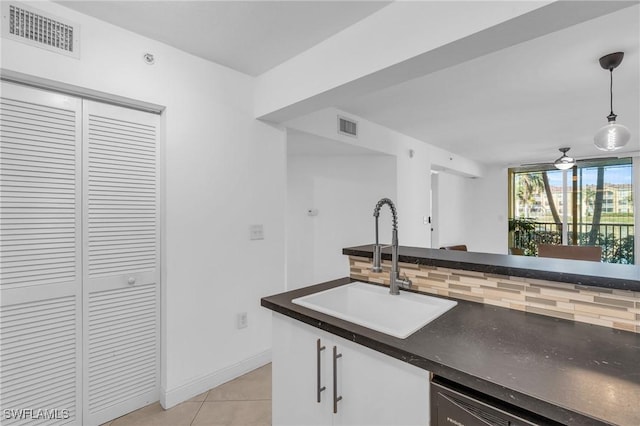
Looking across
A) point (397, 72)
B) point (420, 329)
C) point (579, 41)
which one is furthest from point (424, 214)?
point (420, 329)

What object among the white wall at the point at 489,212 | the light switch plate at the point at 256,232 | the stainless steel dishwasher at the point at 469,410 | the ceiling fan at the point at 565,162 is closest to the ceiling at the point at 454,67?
the ceiling fan at the point at 565,162

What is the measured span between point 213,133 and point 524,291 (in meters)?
2.08

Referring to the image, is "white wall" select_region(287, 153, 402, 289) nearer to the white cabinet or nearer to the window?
the white cabinet

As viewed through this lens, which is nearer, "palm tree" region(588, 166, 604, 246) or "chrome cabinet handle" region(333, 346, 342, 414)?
"chrome cabinet handle" region(333, 346, 342, 414)

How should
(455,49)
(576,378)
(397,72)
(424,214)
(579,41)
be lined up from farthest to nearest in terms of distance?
(424,214) → (579,41) → (397,72) → (455,49) → (576,378)

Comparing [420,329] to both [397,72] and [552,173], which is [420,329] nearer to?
[397,72]

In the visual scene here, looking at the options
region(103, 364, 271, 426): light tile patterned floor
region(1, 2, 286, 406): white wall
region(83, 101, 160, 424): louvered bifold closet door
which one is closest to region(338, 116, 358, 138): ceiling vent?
region(1, 2, 286, 406): white wall

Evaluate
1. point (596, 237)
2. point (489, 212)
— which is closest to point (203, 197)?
point (489, 212)

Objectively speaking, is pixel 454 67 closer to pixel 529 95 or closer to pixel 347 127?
pixel 529 95

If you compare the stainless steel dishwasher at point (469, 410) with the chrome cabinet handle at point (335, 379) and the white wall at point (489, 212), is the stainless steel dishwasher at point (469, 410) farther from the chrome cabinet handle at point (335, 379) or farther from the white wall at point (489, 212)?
the white wall at point (489, 212)

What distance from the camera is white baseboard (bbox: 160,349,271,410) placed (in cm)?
199

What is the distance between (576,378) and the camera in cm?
79

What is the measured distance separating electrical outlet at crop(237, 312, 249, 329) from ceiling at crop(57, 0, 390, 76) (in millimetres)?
1900

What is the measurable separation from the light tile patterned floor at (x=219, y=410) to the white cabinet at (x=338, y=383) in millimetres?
631
